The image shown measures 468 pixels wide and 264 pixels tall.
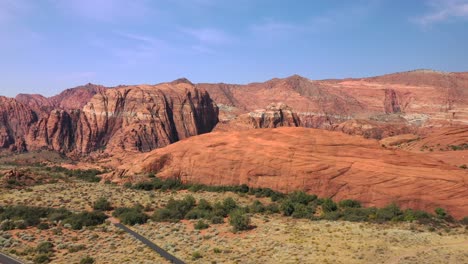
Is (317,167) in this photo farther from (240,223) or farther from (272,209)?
(240,223)

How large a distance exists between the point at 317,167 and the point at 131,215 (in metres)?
21.0

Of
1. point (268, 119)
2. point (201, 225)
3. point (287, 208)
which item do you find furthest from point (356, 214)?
point (268, 119)

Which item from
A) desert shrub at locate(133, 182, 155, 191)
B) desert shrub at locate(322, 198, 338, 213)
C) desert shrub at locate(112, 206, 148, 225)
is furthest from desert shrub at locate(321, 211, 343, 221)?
desert shrub at locate(133, 182, 155, 191)

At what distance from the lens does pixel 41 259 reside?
83.1ft

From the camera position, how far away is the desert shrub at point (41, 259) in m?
25.2

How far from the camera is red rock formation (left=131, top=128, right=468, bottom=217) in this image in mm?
39188

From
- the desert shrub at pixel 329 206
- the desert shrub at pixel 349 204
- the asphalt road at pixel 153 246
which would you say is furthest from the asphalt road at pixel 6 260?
the desert shrub at pixel 349 204

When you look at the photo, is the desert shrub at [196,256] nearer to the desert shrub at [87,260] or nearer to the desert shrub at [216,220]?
the desert shrub at [87,260]

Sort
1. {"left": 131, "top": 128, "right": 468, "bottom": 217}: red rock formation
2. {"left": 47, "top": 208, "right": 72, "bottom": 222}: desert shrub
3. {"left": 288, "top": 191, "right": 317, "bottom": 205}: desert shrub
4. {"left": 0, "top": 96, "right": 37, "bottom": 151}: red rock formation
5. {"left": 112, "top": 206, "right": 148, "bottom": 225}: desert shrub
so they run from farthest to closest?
1. {"left": 0, "top": 96, "right": 37, "bottom": 151}: red rock formation
2. {"left": 288, "top": 191, "right": 317, "bottom": 205}: desert shrub
3. {"left": 131, "top": 128, "right": 468, "bottom": 217}: red rock formation
4. {"left": 47, "top": 208, "right": 72, "bottom": 222}: desert shrub
5. {"left": 112, "top": 206, "right": 148, "bottom": 225}: desert shrub

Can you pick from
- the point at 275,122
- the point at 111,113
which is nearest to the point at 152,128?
the point at 111,113

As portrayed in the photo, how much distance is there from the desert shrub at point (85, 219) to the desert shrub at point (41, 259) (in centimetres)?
756

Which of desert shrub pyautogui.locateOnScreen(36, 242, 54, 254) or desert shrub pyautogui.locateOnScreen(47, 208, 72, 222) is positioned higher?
desert shrub pyautogui.locateOnScreen(36, 242, 54, 254)

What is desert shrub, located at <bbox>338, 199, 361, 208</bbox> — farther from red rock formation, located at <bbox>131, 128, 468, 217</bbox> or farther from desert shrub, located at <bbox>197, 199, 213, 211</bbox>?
desert shrub, located at <bbox>197, 199, 213, 211</bbox>

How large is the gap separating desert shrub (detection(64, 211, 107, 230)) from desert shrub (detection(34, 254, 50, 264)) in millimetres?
7564
